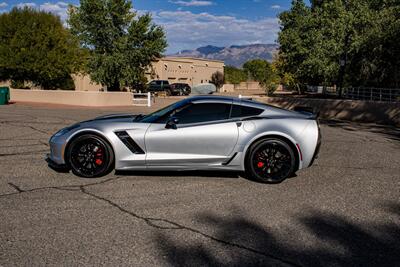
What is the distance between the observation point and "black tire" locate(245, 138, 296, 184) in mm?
6602

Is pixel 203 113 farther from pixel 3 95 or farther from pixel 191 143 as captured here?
pixel 3 95

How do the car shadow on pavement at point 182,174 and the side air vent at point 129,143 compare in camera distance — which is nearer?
the side air vent at point 129,143

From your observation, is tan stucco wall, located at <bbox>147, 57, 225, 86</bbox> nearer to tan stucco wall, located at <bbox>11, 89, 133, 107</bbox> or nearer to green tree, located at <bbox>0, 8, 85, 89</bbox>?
green tree, located at <bbox>0, 8, 85, 89</bbox>

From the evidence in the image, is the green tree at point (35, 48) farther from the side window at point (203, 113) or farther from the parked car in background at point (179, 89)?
the side window at point (203, 113)

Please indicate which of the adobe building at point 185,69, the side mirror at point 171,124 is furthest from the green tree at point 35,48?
the adobe building at point 185,69

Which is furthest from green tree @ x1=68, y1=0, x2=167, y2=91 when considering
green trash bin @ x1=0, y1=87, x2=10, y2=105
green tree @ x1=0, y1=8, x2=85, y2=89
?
green trash bin @ x1=0, y1=87, x2=10, y2=105

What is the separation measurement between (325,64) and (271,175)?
32607mm

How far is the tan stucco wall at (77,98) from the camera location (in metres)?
25.7

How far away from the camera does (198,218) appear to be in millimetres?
4977

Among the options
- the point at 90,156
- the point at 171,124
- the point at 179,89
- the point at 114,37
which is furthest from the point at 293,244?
the point at 179,89

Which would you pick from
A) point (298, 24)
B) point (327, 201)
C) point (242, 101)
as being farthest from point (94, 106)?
point (298, 24)

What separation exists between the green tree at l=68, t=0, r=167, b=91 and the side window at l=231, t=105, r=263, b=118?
76.6 feet

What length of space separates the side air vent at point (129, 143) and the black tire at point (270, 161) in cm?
169

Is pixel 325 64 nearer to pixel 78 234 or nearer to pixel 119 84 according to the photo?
pixel 119 84
